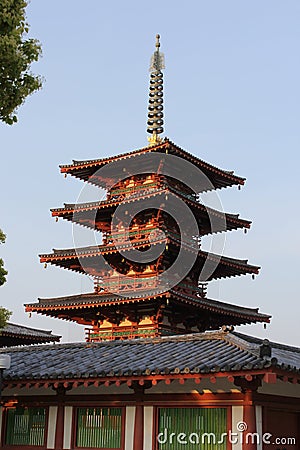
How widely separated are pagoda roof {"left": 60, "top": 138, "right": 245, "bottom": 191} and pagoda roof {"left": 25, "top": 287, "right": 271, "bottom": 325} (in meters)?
6.63

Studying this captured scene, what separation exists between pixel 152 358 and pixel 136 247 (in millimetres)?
14626

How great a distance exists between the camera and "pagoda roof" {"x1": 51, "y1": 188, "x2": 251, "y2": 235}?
31531mm

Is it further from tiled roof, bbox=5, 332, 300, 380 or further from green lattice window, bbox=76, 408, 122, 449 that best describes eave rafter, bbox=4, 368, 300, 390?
green lattice window, bbox=76, 408, 122, 449

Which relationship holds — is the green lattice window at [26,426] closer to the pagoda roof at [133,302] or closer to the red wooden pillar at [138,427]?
the red wooden pillar at [138,427]

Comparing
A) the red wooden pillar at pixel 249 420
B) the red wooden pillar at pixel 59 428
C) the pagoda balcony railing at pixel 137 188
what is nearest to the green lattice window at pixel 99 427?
the red wooden pillar at pixel 59 428

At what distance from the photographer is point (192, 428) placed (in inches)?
629

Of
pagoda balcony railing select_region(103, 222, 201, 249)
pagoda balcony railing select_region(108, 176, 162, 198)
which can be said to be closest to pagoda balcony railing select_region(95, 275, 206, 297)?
pagoda balcony railing select_region(103, 222, 201, 249)

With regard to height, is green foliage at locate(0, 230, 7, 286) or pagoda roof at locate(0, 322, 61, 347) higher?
pagoda roof at locate(0, 322, 61, 347)

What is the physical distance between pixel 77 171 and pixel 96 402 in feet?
61.9

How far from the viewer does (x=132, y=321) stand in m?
30.9

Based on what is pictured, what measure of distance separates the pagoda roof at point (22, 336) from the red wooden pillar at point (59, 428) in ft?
60.7

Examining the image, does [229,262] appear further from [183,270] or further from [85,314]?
[85,314]

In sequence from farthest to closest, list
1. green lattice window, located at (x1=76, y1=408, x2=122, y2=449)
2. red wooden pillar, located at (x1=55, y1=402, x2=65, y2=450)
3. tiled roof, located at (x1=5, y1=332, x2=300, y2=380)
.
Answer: red wooden pillar, located at (x1=55, y1=402, x2=65, y2=450) → green lattice window, located at (x1=76, y1=408, x2=122, y2=449) → tiled roof, located at (x1=5, y1=332, x2=300, y2=380)

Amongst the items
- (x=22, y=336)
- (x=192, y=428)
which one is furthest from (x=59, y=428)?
(x=22, y=336)
